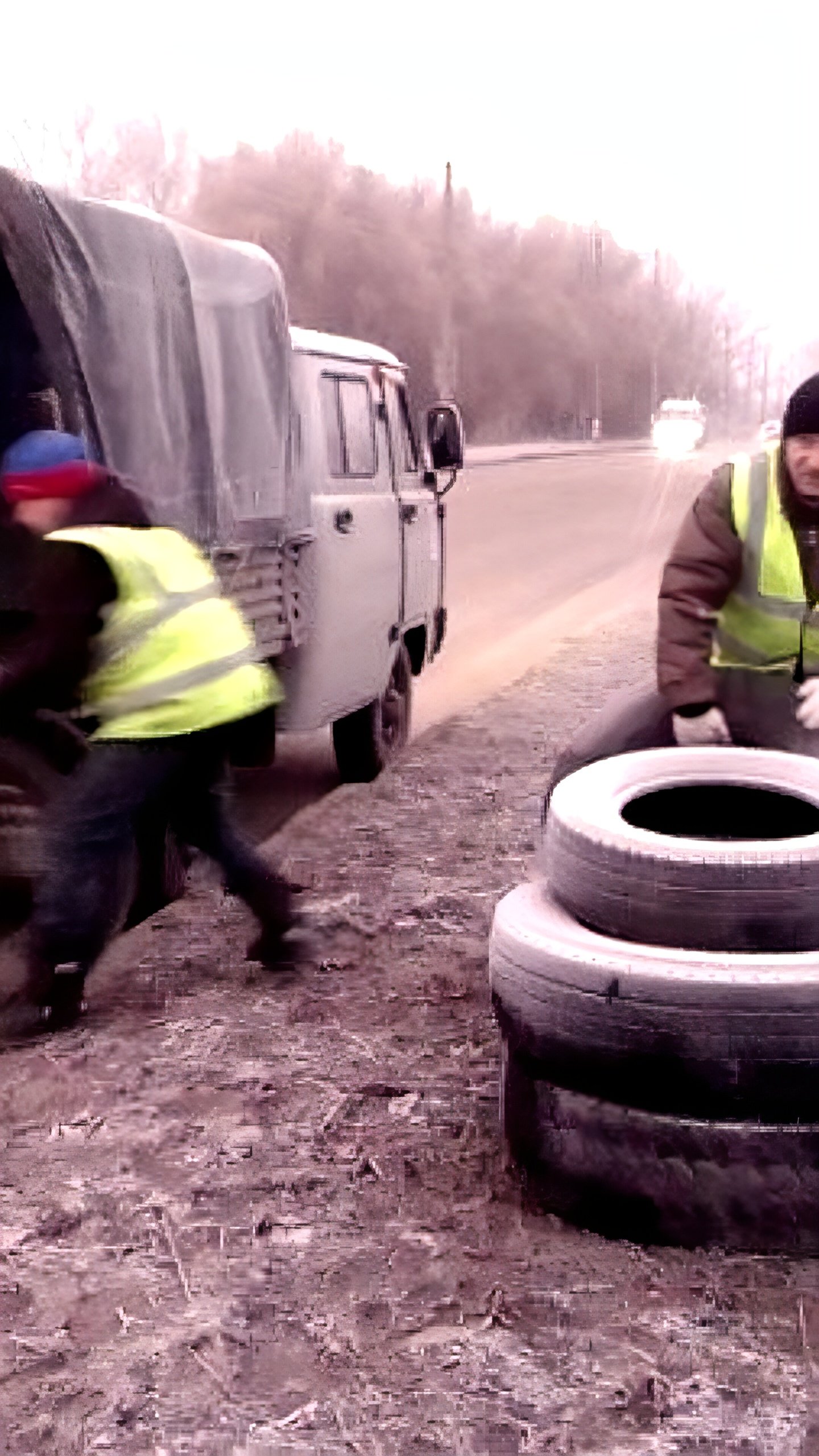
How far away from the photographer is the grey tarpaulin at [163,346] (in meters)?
5.32

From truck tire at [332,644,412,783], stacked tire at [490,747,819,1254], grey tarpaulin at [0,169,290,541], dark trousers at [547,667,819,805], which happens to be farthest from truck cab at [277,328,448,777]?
stacked tire at [490,747,819,1254]

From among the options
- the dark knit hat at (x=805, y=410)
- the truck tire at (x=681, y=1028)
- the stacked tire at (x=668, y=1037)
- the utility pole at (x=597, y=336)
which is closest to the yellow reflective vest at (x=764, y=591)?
the dark knit hat at (x=805, y=410)

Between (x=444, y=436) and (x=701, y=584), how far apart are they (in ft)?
15.2

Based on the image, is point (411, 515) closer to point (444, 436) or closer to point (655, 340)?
point (444, 436)

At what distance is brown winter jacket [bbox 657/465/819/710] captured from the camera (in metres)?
3.84

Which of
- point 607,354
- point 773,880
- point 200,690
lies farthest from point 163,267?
point 607,354

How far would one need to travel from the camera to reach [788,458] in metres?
3.75

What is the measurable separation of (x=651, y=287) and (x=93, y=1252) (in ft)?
354

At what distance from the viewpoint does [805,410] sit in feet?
12.1

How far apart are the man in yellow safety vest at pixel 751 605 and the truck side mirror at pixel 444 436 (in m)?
4.46

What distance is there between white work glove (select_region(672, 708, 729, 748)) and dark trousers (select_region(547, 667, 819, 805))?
50 mm

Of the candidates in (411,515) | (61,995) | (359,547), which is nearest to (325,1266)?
(61,995)

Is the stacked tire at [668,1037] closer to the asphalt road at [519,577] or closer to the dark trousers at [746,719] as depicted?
the dark trousers at [746,719]

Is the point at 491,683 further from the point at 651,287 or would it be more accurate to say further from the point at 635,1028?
the point at 651,287
